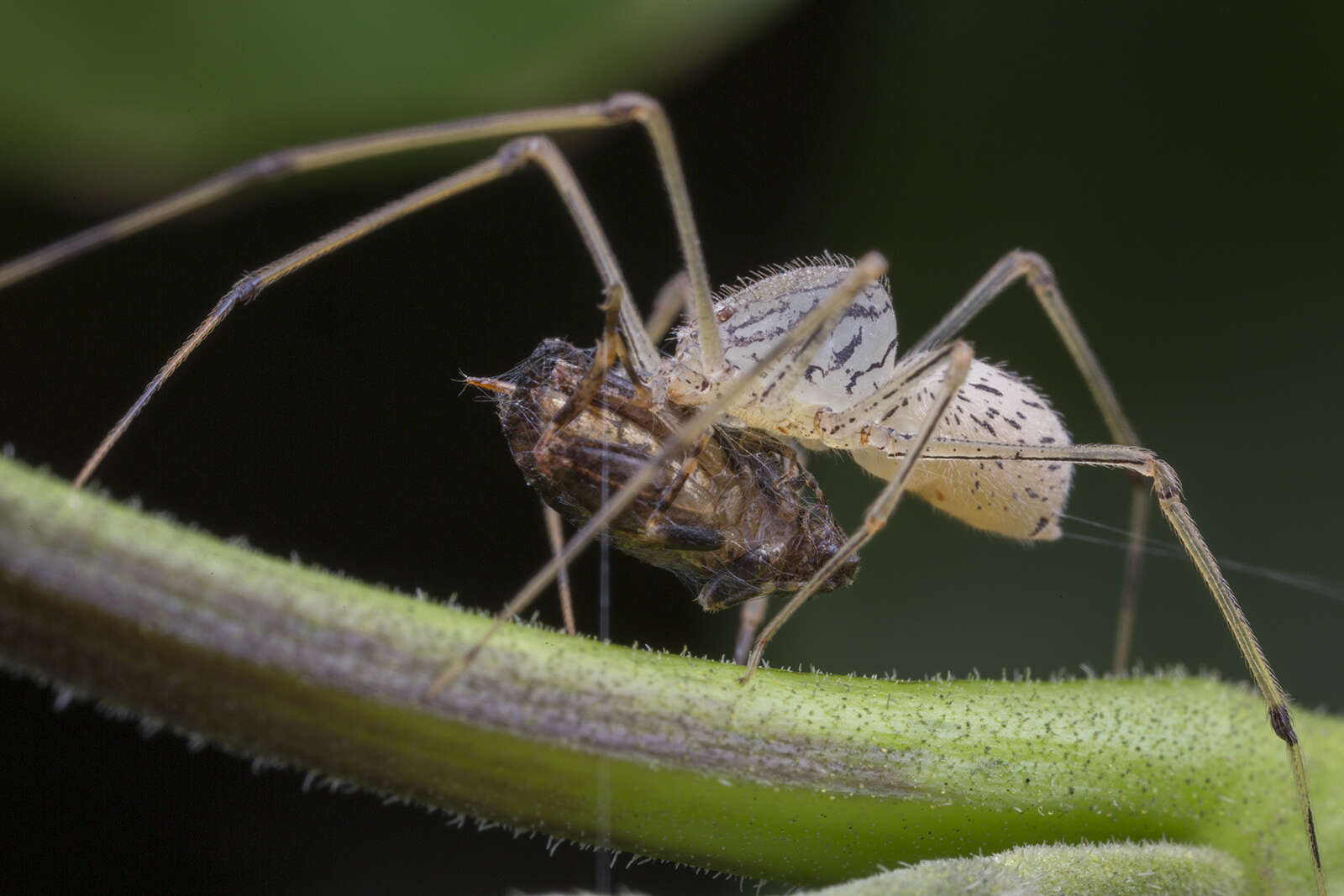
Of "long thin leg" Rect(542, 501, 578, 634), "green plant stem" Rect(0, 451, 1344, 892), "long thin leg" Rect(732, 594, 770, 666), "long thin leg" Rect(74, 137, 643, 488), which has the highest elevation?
"long thin leg" Rect(74, 137, 643, 488)

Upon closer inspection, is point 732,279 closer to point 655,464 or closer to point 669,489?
point 669,489

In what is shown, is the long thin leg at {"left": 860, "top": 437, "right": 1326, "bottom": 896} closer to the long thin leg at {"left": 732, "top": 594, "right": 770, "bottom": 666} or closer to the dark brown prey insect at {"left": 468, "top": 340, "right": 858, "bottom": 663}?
the dark brown prey insect at {"left": 468, "top": 340, "right": 858, "bottom": 663}

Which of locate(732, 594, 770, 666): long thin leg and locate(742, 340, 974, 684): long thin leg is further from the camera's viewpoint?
locate(732, 594, 770, 666): long thin leg

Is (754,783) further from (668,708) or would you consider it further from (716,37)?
(716,37)

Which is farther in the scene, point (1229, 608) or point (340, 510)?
point (340, 510)

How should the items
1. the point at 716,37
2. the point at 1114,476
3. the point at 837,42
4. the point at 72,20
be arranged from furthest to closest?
the point at 1114,476, the point at 837,42, the point at 716,37, the point at 72,20

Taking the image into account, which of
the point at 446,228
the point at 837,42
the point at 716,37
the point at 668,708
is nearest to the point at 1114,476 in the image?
the point at 837,42

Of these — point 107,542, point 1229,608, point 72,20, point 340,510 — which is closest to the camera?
point 107,542

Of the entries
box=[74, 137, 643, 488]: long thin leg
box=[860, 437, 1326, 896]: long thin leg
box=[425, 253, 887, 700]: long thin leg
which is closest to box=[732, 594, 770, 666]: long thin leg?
box=[860, 437, 1326, 896]: long thin leg
